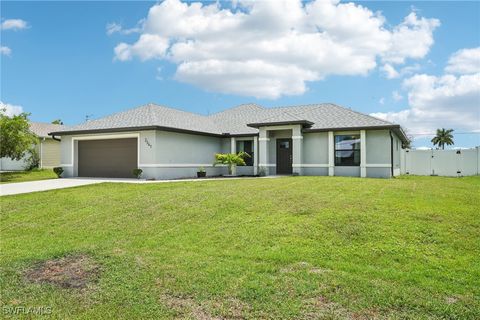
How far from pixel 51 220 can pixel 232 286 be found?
6.70 m

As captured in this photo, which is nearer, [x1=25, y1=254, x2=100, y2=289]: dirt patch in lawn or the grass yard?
the grass yard

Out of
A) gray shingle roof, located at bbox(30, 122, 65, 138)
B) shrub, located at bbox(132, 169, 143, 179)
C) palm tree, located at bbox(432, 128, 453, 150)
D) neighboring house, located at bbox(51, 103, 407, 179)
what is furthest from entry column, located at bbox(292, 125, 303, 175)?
palm tree, located at bbox(432, 128, 453, 150)

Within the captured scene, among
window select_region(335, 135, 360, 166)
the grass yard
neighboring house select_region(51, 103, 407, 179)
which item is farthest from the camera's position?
window select_region(335, 135, 360, 166)

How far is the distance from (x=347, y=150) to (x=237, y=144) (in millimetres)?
7696

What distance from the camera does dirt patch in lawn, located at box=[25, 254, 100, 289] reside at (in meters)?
5.27

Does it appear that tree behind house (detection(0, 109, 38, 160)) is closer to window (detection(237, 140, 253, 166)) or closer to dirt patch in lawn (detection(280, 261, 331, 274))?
window (detection(237, 140, 253, 166))

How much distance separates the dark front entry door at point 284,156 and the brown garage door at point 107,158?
358 inches

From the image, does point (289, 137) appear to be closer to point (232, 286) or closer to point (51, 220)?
point (51, 220)

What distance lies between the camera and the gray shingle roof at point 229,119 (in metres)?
21.3

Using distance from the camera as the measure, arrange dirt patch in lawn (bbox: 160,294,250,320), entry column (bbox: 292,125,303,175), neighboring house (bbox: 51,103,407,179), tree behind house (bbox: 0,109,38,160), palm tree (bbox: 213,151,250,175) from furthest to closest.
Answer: tree behind house (bbox: 0,109,38,160) < palm tree (bbox: 213,151,250,175) < entry column (bbox: 292,125,303,175) < neighboring house (bbox: 51,103,407,179) < dirt patch in lawn (bbox: 160,294,250,320)

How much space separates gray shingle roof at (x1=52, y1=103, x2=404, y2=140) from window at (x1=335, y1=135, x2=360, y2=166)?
88cm

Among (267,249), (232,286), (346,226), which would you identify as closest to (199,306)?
(232,286)

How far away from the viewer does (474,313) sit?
4.09 m

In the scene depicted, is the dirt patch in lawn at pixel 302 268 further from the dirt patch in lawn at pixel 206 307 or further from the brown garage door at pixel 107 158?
the brown garage door at pixel 107 158
